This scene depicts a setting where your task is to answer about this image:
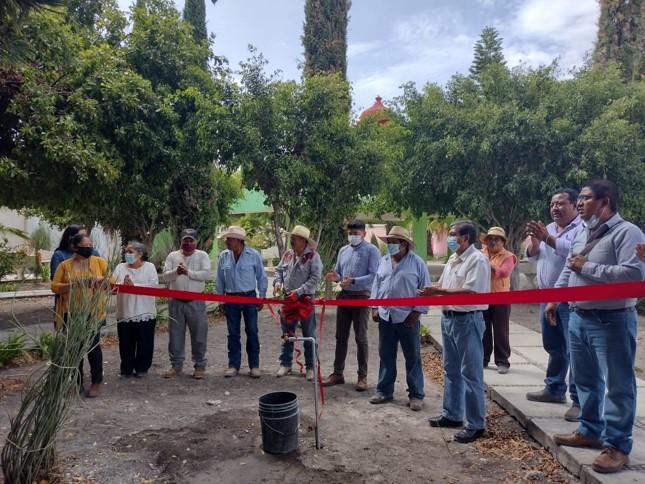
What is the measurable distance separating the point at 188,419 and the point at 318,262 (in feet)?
6.99

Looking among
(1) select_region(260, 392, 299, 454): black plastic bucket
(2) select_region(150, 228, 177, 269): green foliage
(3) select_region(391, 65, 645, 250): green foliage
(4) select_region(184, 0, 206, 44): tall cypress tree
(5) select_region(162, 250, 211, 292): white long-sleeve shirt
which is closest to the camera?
(1) select_region(260, 392, 299, 454): black plastic bucket

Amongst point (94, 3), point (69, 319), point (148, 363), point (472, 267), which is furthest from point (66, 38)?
point (472, 267)

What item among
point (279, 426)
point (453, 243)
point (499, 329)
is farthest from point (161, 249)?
point (453, 243)

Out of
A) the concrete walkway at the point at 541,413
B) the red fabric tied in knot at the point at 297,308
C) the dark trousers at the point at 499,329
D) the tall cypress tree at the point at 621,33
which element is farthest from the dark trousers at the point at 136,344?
the tall cypress tree at the point at 621,33

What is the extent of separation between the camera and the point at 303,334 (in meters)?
5.62

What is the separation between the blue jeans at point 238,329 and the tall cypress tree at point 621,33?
15559mm

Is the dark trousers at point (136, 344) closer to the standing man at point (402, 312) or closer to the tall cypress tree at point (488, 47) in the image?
the standing man at point (402, 312)

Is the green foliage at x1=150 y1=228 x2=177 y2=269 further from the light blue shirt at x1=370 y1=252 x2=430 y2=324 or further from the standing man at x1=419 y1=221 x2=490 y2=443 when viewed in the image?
the standing man at x1=419 y1=221 x2=490 y2=443

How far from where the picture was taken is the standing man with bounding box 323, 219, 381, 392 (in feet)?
17.5

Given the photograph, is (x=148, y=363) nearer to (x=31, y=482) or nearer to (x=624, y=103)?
(x=31, y=482)

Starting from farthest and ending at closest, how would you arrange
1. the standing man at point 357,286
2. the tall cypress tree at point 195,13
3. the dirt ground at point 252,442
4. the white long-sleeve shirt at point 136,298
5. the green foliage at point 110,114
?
the tall cypress tree at point 195,13 < the green foliage at point 110,114 < the white long-sleeve shirt at point 136,298 < the standing man at point 357,286 < the dirt ground at point 252,442

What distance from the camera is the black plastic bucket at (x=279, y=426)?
3557 millimetres

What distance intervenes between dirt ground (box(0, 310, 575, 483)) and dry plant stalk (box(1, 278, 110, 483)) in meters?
0.21

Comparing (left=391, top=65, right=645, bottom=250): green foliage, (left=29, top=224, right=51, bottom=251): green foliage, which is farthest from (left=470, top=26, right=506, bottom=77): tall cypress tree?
(left=29, top=224, right=51, bottom=251): green foliage
